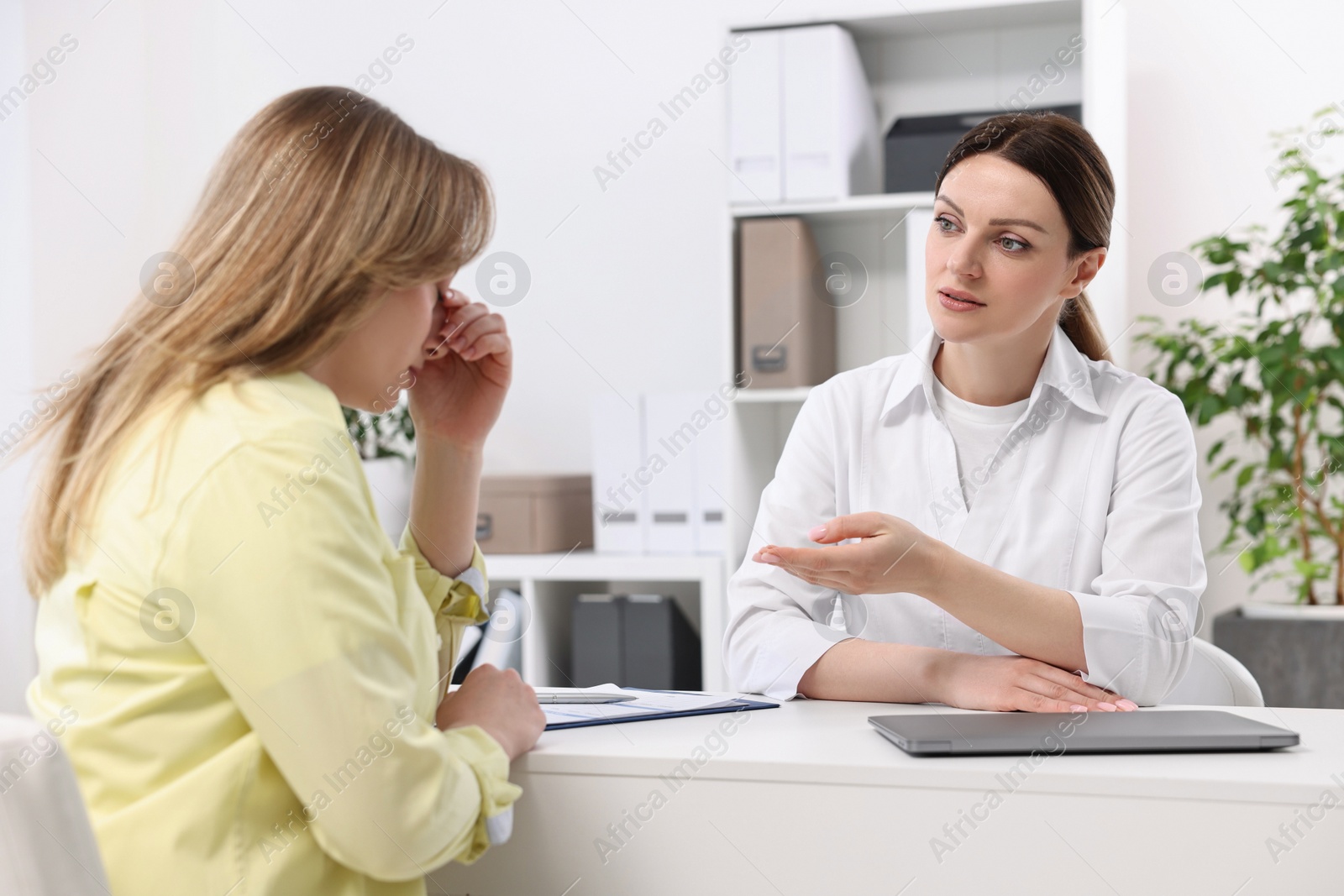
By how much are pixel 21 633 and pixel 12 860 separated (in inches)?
110

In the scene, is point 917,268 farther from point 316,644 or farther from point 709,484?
point 316,644

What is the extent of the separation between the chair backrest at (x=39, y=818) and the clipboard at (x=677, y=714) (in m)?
0.45

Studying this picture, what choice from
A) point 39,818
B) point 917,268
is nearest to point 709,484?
point 917,268

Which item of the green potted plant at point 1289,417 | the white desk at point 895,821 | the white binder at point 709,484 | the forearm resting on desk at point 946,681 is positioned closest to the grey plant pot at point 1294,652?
the green potted plant at point 1289,417

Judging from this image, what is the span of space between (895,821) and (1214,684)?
73 centimetres

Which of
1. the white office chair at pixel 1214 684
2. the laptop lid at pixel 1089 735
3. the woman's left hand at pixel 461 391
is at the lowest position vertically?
the white office chair at pixel 1214 684

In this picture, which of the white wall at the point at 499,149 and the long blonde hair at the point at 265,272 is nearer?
the long blonde hair at the point at 265,272

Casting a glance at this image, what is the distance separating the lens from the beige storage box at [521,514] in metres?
2.70

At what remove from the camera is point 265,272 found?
32.7 inches

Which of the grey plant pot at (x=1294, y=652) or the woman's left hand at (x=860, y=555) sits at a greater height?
the woman's left hand at (x=860, y=555)

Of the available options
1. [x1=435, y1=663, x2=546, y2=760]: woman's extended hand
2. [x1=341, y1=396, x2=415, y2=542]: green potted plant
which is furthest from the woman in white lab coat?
[x1=341, y1=396, x2=415, y2=542]: green potted plant

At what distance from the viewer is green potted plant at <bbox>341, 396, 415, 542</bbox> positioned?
2.73 meters

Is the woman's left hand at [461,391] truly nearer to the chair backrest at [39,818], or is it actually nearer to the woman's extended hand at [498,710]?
the woman's extended hand at [498,710]

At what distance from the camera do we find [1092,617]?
3.82ft
